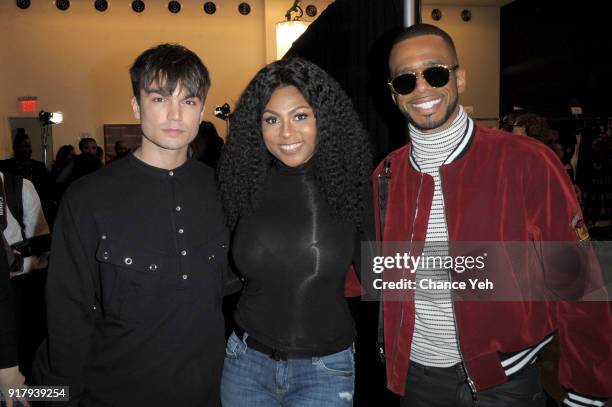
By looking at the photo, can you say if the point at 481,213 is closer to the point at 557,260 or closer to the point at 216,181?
the point at 557,260

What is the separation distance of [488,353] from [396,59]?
1.11 meters

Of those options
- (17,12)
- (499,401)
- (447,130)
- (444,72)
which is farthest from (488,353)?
(17,12)

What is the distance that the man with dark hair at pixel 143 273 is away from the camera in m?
1.62

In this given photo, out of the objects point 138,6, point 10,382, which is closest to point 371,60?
point 10,382

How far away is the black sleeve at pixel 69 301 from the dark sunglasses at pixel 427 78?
119 cm

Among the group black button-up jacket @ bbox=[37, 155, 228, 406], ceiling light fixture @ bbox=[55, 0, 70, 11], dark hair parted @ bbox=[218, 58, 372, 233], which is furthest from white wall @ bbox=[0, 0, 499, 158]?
black button-up jacket @ bbox=[37, 155, 228, 406]

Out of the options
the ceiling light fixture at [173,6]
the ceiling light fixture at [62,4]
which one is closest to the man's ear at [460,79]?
the ceiling light fixture at [173,6]

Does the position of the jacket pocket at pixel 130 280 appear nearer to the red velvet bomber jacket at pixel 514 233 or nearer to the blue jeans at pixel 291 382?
the blue jeans at pixel 291 382

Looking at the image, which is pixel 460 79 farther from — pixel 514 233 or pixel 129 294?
pixel 129 294

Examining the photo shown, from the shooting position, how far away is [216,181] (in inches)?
79.0

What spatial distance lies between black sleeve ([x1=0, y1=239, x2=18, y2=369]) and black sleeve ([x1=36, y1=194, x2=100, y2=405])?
0.32 ft

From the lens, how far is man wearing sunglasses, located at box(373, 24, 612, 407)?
1566 mm

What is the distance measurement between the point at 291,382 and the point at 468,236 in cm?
82

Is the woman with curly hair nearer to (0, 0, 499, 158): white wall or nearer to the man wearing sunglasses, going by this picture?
the man wearing sunglasses
